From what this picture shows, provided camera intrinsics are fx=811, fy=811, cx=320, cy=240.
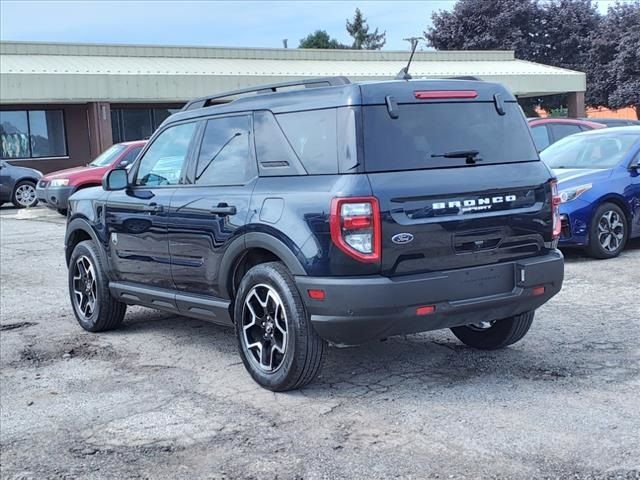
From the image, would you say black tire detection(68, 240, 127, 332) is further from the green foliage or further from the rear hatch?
the green foliage

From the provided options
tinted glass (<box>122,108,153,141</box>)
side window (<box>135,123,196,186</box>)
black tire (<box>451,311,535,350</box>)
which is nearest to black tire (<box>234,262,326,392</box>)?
side window (<box>135,123,196,186</box>)

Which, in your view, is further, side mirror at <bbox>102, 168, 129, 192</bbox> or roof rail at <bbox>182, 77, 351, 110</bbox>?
side mirror at <bbox>102, 168, 129, 192</bbox>

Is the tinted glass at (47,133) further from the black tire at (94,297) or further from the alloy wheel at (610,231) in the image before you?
the alloy wheel at (610,231)

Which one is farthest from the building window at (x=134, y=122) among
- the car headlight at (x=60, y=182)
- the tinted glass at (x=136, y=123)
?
the car headlight at (x=60, y=182)

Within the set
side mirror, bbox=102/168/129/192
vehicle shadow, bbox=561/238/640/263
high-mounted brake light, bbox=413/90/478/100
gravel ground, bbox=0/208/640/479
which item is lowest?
gravel ground, bbox=0/208/640/479

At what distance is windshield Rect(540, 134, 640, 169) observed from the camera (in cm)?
997

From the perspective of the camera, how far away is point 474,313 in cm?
488

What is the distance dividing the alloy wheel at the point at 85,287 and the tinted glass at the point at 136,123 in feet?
79.3

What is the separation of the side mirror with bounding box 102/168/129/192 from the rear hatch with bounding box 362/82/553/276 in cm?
270

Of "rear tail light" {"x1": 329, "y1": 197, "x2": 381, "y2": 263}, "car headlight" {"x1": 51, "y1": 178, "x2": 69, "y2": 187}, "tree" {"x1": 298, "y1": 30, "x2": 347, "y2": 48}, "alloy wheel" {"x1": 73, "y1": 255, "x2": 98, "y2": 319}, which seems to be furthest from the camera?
"tree" {"x1": 298, "y1": 30, "x2": 347, "y2": 48}

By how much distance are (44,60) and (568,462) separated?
28.4 meters

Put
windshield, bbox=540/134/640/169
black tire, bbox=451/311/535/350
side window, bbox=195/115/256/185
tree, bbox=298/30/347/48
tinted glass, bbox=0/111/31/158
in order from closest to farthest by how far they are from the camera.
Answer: side window, bbox=195/115/256/185
black tire, bbox=451/311/535/350
windshield, bbox=540/134/640/169
tinted glass, bbox=0/111/31/158
tree, bbox=298/30/347/48

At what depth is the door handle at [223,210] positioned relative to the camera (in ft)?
17.5

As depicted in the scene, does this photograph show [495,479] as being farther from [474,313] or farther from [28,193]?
[28,193]
